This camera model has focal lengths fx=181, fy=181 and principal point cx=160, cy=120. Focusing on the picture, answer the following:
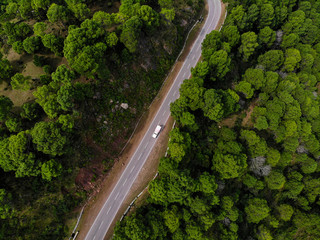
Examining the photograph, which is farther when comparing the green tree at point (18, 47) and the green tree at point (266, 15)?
the green tree at point (266, 15)

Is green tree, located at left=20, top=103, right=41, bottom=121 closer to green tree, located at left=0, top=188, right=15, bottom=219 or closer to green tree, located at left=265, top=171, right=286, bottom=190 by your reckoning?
green tree, located at left=0, top=188, right=15, bottom=219

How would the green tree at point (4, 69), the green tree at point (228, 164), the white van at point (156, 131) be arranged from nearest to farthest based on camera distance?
1. the green tree at point (4, 69)
2. the green tree at point (228, 164)
3. the white van at point (156, 131)

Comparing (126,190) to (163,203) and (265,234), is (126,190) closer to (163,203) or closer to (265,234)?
(163,203)

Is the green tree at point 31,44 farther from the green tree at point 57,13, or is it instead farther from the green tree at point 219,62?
the green tree at point 219,62

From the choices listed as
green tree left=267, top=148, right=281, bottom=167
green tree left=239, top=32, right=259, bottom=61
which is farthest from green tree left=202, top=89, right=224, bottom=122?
green tree left=239, top=32, right=259, bottom=61

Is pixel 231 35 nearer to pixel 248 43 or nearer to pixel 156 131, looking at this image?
pixel 248 43

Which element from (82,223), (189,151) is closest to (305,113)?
(189,151)

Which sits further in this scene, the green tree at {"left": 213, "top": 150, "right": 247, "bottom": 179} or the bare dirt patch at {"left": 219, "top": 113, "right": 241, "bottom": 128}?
the bare dirt patch at {"left": 219, "top": 113, "right": 241, "bottom": 128}

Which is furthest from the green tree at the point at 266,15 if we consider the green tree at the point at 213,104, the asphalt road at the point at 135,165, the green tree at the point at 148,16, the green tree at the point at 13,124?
the green tree at the point at 13,124
